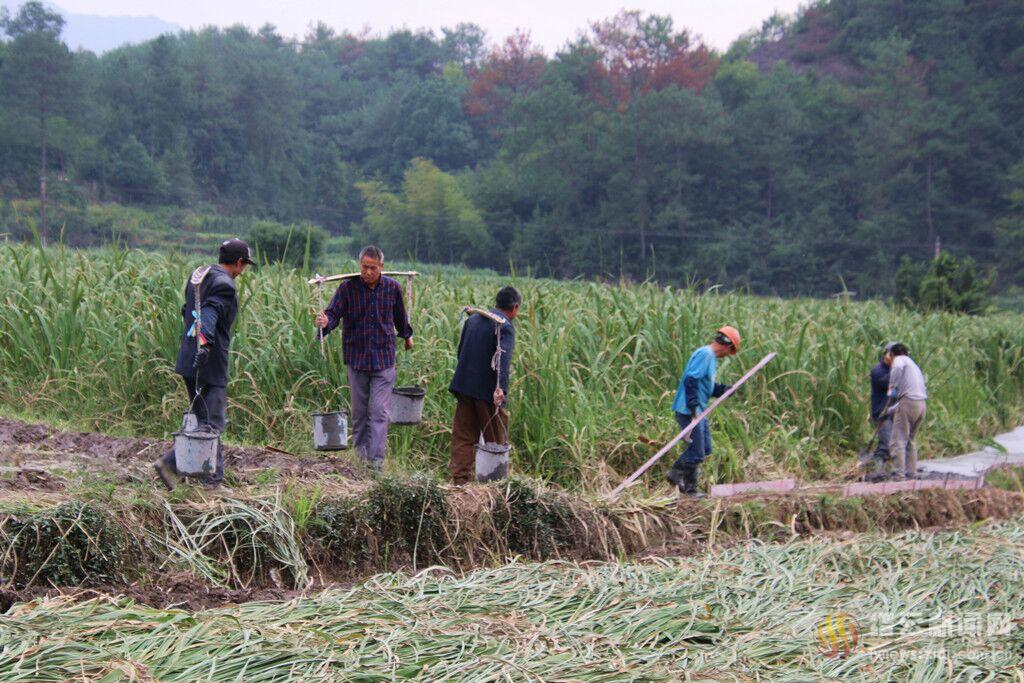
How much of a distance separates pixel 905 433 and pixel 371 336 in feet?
15.3

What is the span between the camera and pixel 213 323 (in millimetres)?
5676

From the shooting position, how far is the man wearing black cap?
567 centimetres

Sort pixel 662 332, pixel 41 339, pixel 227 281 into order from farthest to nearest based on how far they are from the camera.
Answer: pixel 662 332
pixel 41 339
pixel 227 281

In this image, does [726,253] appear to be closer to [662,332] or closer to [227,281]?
[662,332]

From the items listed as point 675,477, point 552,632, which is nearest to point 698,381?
point 675,477

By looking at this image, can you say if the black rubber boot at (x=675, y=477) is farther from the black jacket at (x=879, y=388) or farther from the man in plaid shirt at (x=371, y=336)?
the black jacket at (x=879, y=388)

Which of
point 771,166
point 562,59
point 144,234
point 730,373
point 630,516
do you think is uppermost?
point 562,59

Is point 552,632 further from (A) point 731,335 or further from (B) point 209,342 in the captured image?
(A) point 731,335

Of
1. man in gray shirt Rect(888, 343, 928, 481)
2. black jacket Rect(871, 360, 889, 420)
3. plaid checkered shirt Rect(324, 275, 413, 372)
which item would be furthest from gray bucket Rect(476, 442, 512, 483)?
black jacket Rect(871, 360, 889, 420)

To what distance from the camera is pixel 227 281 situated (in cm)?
575

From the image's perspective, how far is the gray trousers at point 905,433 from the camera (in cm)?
913

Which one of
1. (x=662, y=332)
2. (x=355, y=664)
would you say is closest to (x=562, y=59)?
(x=662, y=332)

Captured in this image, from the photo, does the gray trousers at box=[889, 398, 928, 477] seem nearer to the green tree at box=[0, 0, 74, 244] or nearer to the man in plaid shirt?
the man in plaid shirt

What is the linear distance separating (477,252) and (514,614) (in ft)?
116
